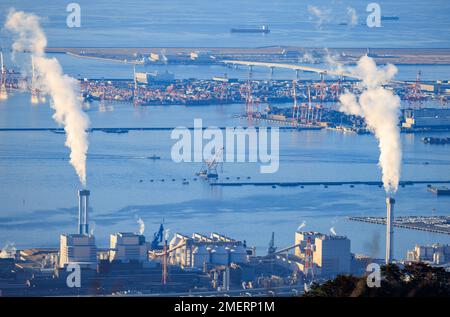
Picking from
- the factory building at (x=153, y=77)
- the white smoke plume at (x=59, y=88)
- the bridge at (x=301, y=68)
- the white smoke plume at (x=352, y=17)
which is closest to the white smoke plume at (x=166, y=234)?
the white smoke plume at (x=59, y=88)

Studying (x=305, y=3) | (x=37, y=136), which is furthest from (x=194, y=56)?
(x=305, y=3)

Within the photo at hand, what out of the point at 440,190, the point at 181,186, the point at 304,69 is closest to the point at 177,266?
the point at 181,186

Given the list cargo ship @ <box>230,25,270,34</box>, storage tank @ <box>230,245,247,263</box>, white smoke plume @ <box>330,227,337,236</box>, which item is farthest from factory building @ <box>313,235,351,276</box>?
cargo ship @ <box>230,25,270,34</box>

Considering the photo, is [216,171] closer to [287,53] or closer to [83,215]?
[83,215]

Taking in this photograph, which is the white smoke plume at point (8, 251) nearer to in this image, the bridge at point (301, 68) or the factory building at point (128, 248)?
the factory building at point (128, 248)

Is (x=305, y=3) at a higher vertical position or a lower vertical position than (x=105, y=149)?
higher

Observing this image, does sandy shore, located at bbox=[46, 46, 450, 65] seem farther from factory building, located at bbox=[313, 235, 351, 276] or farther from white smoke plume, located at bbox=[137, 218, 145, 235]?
factory building, located at bbox=[313, 235, 351, 276]

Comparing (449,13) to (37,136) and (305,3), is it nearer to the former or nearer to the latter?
(305,3)
